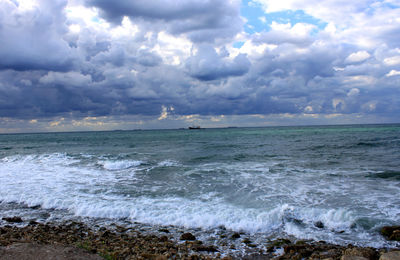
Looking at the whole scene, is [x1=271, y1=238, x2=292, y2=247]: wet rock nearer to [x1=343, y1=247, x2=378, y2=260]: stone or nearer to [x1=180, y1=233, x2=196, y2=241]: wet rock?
[x1=343, y1=247, x2=378, y2=260]: stone

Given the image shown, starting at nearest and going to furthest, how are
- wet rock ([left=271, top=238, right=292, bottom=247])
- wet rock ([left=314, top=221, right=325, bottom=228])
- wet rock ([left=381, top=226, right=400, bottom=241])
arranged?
wet rock ([left=271, top=238, right=292, bottom=247])
wet rock ([left=381, top=226, right=400, bottom=241])
wet rock ([left=314, top=221, right=325, bottom=228])

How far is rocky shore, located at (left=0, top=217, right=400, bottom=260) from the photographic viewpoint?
17.5ft

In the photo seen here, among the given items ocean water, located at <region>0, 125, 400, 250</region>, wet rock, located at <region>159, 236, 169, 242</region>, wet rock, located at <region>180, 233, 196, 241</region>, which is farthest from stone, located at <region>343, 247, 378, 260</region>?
wet rock, located at <region>159, 236, 169, 242</region>

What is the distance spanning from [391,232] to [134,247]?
23.5 ft

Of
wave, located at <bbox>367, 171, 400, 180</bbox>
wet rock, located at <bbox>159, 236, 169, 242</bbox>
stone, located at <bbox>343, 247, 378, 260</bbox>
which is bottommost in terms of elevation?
wet rock, located at <bbox>159, 236, 169, 242</bbox>

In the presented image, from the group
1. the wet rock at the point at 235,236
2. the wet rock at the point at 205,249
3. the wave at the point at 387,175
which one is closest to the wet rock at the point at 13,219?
the wet rock at the point at 205,249

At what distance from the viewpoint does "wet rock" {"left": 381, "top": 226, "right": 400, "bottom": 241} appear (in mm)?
6898

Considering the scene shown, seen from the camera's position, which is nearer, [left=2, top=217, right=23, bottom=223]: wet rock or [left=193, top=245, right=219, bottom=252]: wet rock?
[left=193, top=245, right=219, bottom=252]: wet rock

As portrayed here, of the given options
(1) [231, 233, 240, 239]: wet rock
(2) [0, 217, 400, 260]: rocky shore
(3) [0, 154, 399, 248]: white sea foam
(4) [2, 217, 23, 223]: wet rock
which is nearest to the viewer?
(2) [0, 217, 400, 260]: rocky shore

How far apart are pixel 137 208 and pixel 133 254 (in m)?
3.67

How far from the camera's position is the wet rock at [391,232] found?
22.6ft

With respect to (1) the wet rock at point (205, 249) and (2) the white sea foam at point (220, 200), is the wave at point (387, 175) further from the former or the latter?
(1) the wet rock at point (205, 249)

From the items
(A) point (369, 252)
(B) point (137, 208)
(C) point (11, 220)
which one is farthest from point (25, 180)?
(A) point (369, 252)

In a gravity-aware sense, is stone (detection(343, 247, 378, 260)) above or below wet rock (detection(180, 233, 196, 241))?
above
